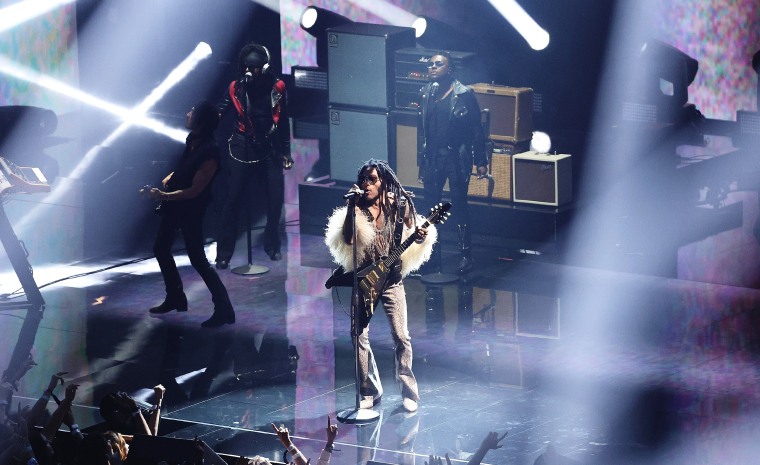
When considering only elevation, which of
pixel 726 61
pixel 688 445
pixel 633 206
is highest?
pixel 726 61

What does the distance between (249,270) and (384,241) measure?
3823 mm

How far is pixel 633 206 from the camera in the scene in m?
13.7

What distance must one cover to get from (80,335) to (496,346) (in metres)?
3.07

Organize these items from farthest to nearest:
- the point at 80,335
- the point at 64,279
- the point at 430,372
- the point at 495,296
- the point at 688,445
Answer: the point at 64,279, the point at 495,296, the point at 80,335, the point at 430,372, the point at 688,445

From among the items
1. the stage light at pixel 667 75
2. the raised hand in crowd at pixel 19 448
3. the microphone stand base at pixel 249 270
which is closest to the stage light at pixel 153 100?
the microphone stand base at pixel 249 270

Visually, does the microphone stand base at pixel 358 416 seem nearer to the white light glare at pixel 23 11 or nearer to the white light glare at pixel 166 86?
the white light glare at pixel 166 86

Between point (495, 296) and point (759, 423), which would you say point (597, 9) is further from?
point (759, 423)

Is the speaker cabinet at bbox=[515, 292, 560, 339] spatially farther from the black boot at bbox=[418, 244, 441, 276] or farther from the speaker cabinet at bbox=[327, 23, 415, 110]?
the speaker cabinet at bbox=[327, 23, 415, 110]

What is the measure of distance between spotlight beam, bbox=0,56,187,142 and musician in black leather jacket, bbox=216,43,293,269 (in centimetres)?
A: 447

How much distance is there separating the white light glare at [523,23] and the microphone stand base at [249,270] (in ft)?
12.0

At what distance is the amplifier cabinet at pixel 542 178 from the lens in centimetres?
1320

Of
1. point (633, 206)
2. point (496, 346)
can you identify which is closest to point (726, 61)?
point (633, 206)

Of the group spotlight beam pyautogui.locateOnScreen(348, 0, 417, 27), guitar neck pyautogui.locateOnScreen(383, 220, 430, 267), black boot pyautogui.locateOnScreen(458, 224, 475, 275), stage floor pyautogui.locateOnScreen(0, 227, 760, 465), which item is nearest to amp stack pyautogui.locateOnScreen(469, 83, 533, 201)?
stage floor pyautogui.locateOnScreen(0, 227, 760, 465)

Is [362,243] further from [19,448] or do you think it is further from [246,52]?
[246,52]
